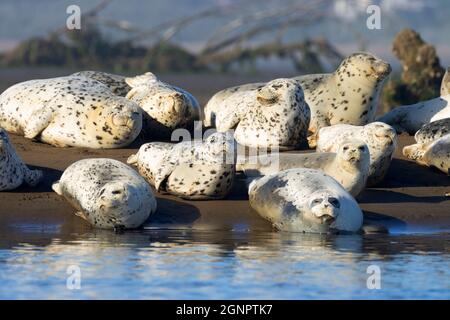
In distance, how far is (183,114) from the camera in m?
15.2

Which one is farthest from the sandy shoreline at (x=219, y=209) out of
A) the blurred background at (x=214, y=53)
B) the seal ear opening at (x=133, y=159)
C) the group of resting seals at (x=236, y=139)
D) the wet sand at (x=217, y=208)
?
the blurred background at (x=214, y=53)

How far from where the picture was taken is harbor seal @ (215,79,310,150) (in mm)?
14805

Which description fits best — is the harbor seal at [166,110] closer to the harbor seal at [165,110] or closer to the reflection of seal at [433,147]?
the harbor seal at [165,110]

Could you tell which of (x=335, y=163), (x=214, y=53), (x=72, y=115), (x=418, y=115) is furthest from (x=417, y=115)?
(x=214, y=53)

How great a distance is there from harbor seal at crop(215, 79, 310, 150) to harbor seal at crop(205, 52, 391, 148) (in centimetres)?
59

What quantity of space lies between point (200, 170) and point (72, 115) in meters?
2.03

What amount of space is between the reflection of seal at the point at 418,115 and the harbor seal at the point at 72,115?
9.52 ft

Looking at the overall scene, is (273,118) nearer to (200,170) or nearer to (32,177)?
(200,170)

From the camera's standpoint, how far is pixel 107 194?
12531 millimetres

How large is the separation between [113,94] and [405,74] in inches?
276

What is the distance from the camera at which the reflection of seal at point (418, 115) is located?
1596 cm

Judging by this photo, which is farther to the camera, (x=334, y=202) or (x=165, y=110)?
(x=165, y=110)
